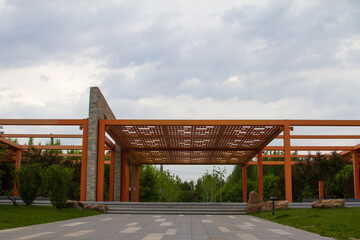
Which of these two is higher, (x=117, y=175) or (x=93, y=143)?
(x=93, y=143)

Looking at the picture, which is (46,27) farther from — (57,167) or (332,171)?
(332,171)

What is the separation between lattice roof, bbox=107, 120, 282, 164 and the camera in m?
23.9

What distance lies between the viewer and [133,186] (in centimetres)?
3744

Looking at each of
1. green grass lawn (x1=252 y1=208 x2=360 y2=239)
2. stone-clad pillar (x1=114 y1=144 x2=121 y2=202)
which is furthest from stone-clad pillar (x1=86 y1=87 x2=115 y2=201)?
green grass lawn (x1=252 y1=208 x2=360 y2=239)

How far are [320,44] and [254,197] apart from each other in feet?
27.6

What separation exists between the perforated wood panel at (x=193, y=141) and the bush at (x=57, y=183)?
6316 millimetres

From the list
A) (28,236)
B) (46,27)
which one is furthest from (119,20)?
(28,236)

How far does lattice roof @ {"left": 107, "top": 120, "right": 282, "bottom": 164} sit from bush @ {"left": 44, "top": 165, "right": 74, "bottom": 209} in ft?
20.1

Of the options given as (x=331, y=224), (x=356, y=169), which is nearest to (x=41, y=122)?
(x=331, y=224)

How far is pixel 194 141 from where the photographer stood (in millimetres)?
28109

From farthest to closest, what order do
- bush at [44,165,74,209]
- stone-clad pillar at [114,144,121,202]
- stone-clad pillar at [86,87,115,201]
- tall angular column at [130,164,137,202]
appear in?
1. tall angular column at [130,164,137,202]
2. stone-clad pillar at [114,144,121,202]
3. stone-clad pillar at [86,87,115,201]
4. bush at [44,165,74,209]

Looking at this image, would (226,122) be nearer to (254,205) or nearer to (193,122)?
(193,122)

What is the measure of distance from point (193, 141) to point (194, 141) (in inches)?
3.1

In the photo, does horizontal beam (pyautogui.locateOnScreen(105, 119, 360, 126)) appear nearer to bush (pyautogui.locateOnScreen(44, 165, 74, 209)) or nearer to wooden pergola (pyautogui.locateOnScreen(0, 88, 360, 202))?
wooden pergola (pyautogui.locateOnScreen(0, 88, 360, 202))
